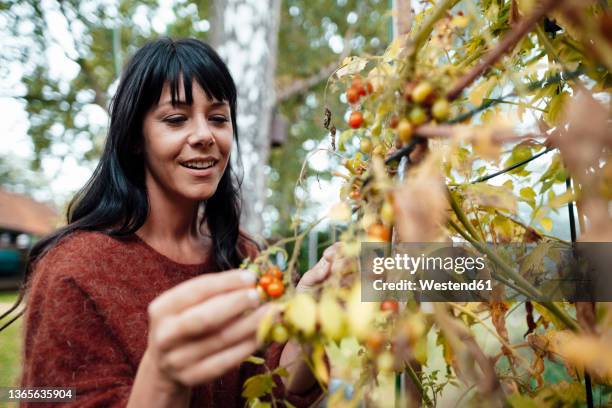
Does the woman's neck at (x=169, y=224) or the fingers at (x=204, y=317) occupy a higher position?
the woman's neck at (x=169, y=224)

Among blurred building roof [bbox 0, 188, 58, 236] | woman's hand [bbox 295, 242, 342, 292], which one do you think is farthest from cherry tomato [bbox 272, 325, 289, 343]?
blurred building roof [bbox 0, 188, 58, 236]

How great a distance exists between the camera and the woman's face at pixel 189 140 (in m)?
1.08

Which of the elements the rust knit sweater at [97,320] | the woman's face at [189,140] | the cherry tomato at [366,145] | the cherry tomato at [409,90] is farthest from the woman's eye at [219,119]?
the cherry tomato at [409,90]

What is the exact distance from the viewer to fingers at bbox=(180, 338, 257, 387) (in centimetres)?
50

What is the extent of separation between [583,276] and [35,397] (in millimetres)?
915

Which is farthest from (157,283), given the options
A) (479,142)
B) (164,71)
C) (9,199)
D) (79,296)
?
(9,199)

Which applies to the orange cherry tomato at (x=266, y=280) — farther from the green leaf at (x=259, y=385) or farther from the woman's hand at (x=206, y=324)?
→ the green leaf at (x=259, y=385)

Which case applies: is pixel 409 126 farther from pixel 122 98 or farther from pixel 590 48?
pixel 122 98

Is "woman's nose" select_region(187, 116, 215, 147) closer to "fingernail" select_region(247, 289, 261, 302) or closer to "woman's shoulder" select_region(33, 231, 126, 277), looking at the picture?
"woman's shoulder" select_region(33, 231, 126, 277)

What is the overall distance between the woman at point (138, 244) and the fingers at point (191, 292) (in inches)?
8.5

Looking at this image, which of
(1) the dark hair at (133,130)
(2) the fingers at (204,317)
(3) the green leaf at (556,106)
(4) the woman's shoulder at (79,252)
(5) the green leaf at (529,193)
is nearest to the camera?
(2) the fingers at (204,317)

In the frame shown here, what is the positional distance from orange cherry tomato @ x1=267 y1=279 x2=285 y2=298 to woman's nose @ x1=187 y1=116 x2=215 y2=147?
64 centimetres

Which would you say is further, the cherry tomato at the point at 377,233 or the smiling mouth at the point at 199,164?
the smiling mouth at the point at 199,164

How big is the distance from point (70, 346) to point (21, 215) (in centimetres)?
1246
